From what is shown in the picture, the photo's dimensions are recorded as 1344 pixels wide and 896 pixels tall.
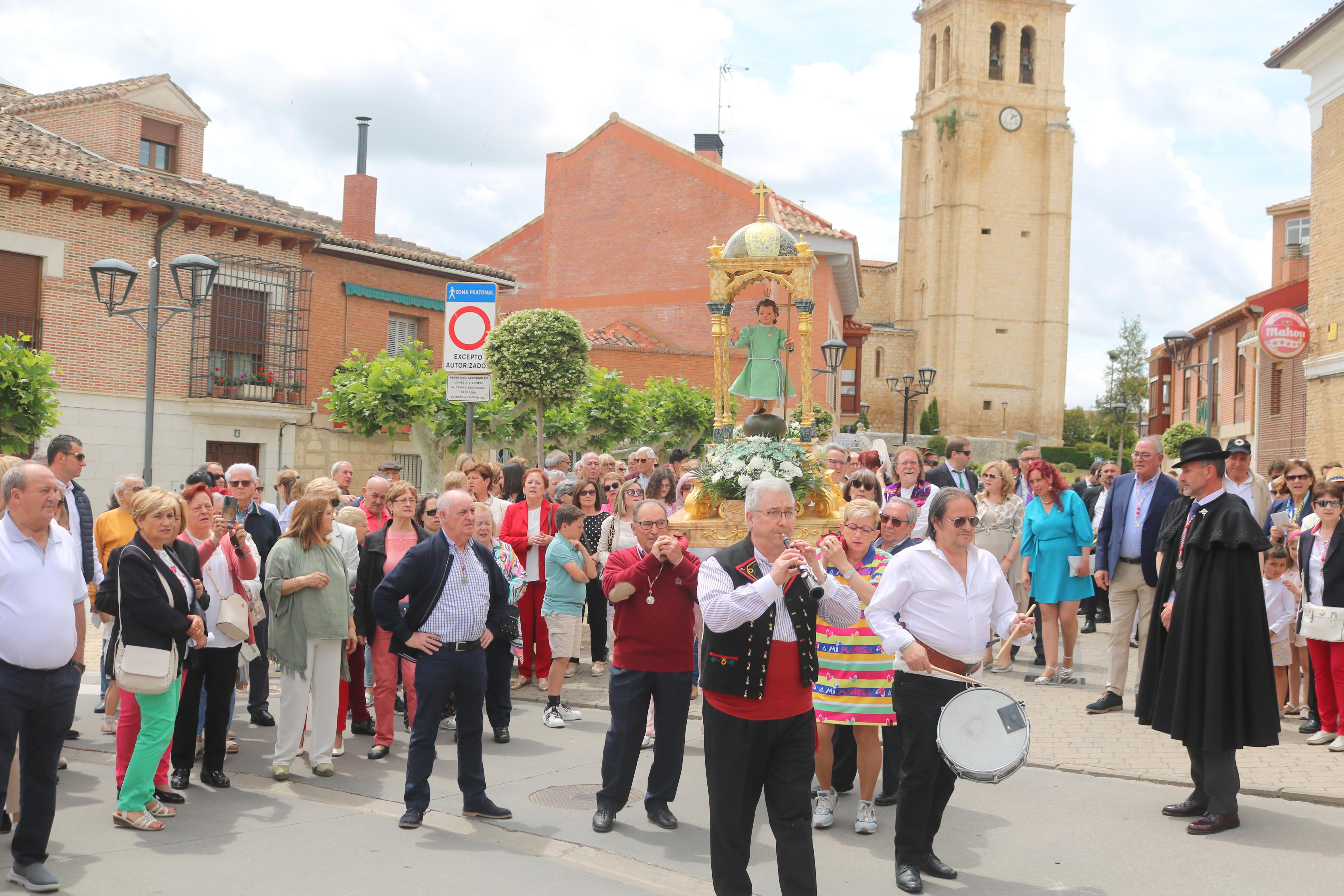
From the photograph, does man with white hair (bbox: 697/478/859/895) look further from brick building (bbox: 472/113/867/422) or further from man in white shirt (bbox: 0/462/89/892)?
brick building (bbox: 472/113/867/422)

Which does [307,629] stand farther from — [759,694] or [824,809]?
[759,694]

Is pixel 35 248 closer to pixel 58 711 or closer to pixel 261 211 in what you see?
pixel 261 211

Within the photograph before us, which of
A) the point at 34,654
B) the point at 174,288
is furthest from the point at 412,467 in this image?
the point at 34,654

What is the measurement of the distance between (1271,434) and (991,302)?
3462 centimetres

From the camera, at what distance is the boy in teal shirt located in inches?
347

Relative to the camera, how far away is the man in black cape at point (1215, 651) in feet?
19.9

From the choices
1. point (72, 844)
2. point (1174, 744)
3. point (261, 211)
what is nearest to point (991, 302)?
point (261, 211)

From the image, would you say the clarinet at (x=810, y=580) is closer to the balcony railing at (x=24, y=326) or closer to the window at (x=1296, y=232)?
the balcony railing at (x=24, y=326)

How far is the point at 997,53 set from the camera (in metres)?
66.7

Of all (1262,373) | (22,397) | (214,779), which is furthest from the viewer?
(1262,373)

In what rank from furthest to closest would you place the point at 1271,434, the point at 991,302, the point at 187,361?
the point at 991,302 → the point at 1271,434 → the point at 187,361

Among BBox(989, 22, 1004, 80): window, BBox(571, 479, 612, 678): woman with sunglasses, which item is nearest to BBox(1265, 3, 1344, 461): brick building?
BBox(571, 479, 612, 678): woman with sunglasses

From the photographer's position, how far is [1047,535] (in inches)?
398

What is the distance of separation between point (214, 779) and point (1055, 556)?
718 cm
